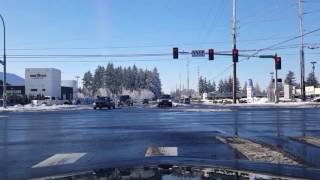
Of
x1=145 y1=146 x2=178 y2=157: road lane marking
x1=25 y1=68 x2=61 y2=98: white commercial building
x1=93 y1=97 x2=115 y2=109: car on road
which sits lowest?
x1=145 y1=146 x2=178 y2=157: road lane marking

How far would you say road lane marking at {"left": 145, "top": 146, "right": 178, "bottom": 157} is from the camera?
12.1 m

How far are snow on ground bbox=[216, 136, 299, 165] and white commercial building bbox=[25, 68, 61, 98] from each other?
11121 cm

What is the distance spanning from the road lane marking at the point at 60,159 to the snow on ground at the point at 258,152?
3.86 metres

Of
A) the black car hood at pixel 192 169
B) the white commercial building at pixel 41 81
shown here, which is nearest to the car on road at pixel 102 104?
the white commercial building at pixel 41 81

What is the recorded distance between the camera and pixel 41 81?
123 metres

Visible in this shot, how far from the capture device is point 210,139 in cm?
1627

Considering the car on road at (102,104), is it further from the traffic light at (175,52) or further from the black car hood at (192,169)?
the black car hood at (192,169)

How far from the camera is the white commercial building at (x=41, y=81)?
403 ft

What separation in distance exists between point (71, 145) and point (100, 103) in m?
53.6

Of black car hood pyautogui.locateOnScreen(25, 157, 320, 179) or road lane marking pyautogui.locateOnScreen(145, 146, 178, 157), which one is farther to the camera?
road lane marking pyautogui.locateOnScreen(145, 146, 178, 157)

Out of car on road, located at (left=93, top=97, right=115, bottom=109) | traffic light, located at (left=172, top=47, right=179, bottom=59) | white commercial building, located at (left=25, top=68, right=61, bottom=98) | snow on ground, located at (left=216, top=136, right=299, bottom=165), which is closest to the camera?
snow on ground, located at (left=216, top=136, right=299, bottom=165)

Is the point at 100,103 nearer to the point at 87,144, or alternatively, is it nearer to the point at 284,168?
the point at 87,144

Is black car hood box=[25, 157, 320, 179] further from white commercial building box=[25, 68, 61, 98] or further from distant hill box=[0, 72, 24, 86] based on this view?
distant hill box=[0, 72, 24, 86]

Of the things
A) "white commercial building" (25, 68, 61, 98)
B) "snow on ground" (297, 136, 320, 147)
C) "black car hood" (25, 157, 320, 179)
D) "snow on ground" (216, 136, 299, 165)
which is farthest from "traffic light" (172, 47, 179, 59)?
"white commercial building" (25, 68, 61, 98)
